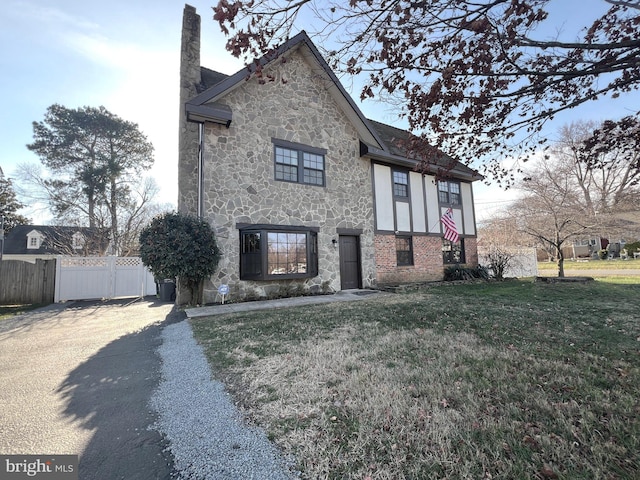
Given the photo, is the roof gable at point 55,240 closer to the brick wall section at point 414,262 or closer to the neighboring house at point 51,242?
the neighboring house at point 51,242

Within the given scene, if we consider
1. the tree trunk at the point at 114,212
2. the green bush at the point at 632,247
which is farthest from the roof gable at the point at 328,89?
the green bush at the point at 632,247

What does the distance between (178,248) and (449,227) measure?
1116 centimetres

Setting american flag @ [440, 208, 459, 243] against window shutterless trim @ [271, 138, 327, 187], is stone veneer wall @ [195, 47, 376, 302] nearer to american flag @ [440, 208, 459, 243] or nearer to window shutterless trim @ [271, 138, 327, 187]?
window shutterless trim @ [271, 138, 327, 187]

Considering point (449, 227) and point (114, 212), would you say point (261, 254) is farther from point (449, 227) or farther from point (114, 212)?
point (114, 212)

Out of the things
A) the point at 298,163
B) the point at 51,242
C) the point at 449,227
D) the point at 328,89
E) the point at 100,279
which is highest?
the point at 328,89

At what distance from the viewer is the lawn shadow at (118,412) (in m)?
1.94

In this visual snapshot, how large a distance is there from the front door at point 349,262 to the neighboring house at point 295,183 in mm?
42

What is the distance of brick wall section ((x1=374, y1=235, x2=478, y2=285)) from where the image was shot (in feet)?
40.5

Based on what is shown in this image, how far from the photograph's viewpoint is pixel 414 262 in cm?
1324

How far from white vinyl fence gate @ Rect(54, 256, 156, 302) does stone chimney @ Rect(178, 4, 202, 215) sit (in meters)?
4.31

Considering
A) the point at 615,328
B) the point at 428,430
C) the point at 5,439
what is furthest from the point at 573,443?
the point at 615,328

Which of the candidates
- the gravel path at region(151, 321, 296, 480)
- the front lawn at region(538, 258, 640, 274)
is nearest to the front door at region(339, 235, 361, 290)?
the gravel path at region(151, 321, 296, 480)

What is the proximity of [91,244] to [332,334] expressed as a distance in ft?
71.0

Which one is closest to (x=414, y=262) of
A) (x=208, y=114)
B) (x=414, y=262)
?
(x=414, y=262)
